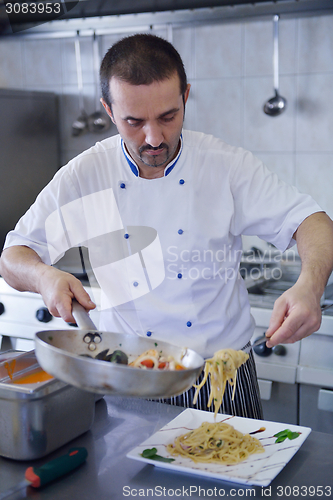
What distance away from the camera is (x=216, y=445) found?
3.80 feet

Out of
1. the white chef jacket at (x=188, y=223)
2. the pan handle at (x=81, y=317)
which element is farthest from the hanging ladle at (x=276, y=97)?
the pan handle at (x=81, y=317)

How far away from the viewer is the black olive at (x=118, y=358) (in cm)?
107

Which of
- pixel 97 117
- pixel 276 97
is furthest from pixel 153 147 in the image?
pixel 97 117

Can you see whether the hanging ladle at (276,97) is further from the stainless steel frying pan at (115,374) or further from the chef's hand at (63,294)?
the stainless steel frying pan at (115,374)

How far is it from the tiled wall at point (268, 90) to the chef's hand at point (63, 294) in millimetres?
1866

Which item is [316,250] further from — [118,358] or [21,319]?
[21,319]

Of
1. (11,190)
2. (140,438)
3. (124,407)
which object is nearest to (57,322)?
(11,190)

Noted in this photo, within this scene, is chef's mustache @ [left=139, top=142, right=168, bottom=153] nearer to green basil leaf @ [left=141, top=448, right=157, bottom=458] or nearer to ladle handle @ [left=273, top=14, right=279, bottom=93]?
green basil leaf @ [left=141, top=448, right=157, bottom=458]

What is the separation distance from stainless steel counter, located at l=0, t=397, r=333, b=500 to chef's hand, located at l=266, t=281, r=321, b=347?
0.88ft

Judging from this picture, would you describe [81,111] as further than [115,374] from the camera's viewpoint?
Yes

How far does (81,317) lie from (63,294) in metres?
0.08

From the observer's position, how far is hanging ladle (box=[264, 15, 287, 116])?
264 cm

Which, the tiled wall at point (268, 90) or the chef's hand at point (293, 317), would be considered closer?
the chef's hand at point (293, 317)

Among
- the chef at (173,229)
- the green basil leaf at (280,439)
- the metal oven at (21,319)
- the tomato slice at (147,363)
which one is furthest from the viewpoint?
the metal oven at (21,319)
